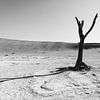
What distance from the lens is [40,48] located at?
49688 mm

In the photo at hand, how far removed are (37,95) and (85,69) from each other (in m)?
5.98

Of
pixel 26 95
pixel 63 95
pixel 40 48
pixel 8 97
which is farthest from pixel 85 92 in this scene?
pixel 40 48

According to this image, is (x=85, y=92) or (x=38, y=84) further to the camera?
(x=38, y=84)

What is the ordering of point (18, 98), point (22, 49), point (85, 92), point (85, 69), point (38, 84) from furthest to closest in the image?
point (22, 49)
point (85, 69)
point (38, 84)
point (85, 92)
point (18, 98)

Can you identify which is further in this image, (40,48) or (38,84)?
(40,48)

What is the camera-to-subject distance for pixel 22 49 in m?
49.3

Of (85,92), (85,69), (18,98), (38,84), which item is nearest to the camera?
(18,98)

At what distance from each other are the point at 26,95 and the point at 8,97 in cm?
70

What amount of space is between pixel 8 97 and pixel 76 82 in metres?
3.52

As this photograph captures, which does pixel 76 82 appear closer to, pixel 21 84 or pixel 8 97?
pixel 21 84

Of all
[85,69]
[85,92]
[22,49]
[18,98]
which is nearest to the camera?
[18,98]

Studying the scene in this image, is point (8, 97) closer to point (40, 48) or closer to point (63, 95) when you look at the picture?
point (63, 95)

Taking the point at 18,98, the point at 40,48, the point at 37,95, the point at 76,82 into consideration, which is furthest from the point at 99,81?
the point at 40,48

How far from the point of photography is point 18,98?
649cm
